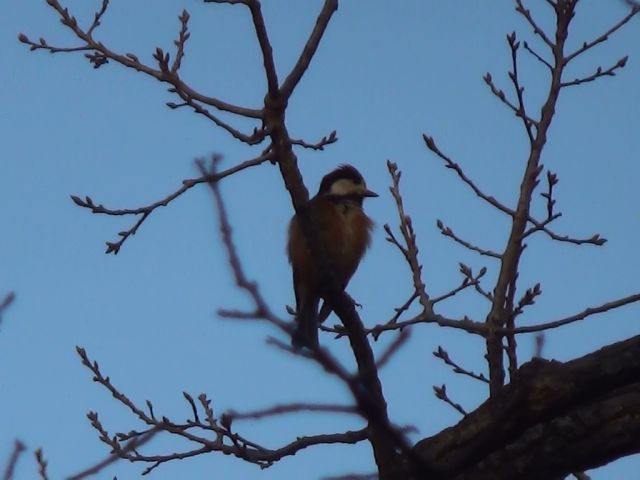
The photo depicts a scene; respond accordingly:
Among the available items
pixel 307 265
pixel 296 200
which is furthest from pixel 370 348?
pixel 307 265

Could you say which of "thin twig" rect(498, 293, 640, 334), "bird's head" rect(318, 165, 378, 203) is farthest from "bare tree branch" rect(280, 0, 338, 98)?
"bird's head" rect(318, 165, 378, 203)

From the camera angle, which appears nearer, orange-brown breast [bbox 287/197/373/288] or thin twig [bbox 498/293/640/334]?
thin twig [bbox 498/293/640/334]

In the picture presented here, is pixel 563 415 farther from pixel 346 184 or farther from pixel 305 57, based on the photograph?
pixel 346 184

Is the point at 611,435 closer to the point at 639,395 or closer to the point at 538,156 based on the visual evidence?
the point at 639,395

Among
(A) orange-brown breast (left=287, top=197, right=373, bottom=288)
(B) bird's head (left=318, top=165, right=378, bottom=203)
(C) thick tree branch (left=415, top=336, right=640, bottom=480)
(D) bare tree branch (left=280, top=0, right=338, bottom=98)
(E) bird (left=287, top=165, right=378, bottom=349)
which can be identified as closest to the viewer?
(C) thick tree branch (left=415, top=336, right=640, bottom=480)

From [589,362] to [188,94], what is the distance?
181cm

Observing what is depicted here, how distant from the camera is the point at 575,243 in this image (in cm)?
484

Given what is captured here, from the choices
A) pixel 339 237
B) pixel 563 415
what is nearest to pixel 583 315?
pixel 563 415

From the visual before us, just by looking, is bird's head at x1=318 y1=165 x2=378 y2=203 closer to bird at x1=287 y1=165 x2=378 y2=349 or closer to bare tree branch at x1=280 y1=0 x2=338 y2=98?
bird at x1=287 y1=165 x2=378 y2=349

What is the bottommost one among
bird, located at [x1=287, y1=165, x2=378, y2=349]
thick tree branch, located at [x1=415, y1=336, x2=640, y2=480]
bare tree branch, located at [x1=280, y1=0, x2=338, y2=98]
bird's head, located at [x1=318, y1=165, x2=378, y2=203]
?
thick tree branch, located at [x1=415, y1=336, x2=640, y2=480]

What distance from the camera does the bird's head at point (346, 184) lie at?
6.80m

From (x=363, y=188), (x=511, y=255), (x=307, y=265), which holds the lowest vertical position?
(x=511, y=255)

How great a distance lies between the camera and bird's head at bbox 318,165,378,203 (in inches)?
268

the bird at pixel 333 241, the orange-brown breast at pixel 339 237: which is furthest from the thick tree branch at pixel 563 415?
the orange-brown breast at pixel 339 237
